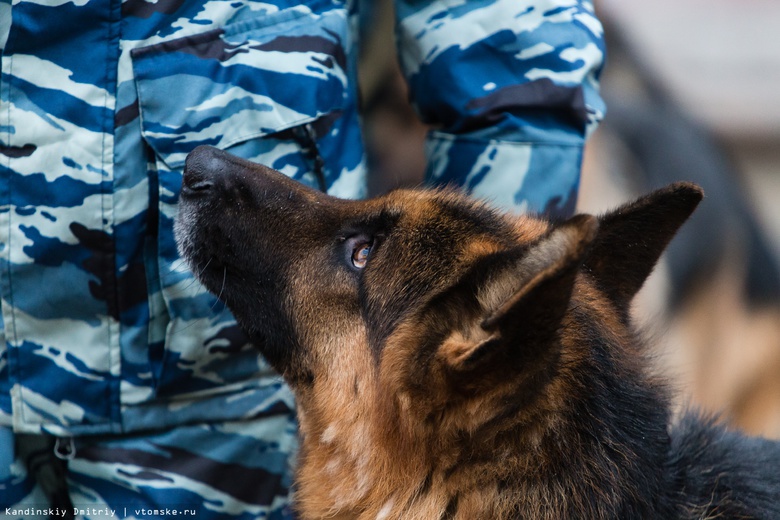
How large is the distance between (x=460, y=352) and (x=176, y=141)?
47.4 inches

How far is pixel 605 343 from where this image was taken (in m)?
2.02

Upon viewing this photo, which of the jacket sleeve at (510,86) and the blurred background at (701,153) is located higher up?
the jacket sleeve at (510,86)

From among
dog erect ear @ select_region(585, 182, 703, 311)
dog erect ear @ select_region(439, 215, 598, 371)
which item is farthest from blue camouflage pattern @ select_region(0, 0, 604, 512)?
dog erect ear @ select_region(439, 215, 598, 371)

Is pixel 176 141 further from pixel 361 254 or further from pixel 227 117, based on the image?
pixel 361 254

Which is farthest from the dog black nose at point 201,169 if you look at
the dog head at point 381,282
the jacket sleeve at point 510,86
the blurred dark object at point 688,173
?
the blurred dark object at point 688,173

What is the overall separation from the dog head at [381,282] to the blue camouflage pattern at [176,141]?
198 mm

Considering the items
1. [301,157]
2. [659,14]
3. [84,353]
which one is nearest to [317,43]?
[301,157]

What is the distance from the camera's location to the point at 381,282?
2.22 m

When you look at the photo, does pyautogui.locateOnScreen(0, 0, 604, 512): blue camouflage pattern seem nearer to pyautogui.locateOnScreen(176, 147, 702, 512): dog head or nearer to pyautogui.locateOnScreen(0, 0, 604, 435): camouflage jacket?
pyautogui.locateOnScreen(0, 0, 604, 435): camouflage jacket

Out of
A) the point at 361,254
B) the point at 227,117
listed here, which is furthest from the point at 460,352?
the point at 227,117

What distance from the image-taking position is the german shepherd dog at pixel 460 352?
1.84 m

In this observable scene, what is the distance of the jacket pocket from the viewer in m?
2.34

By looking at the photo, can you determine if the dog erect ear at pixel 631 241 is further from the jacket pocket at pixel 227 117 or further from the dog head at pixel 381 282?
the jacket pocket at pixel 227 117

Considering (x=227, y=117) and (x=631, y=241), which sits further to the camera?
(x=227, y=117)
